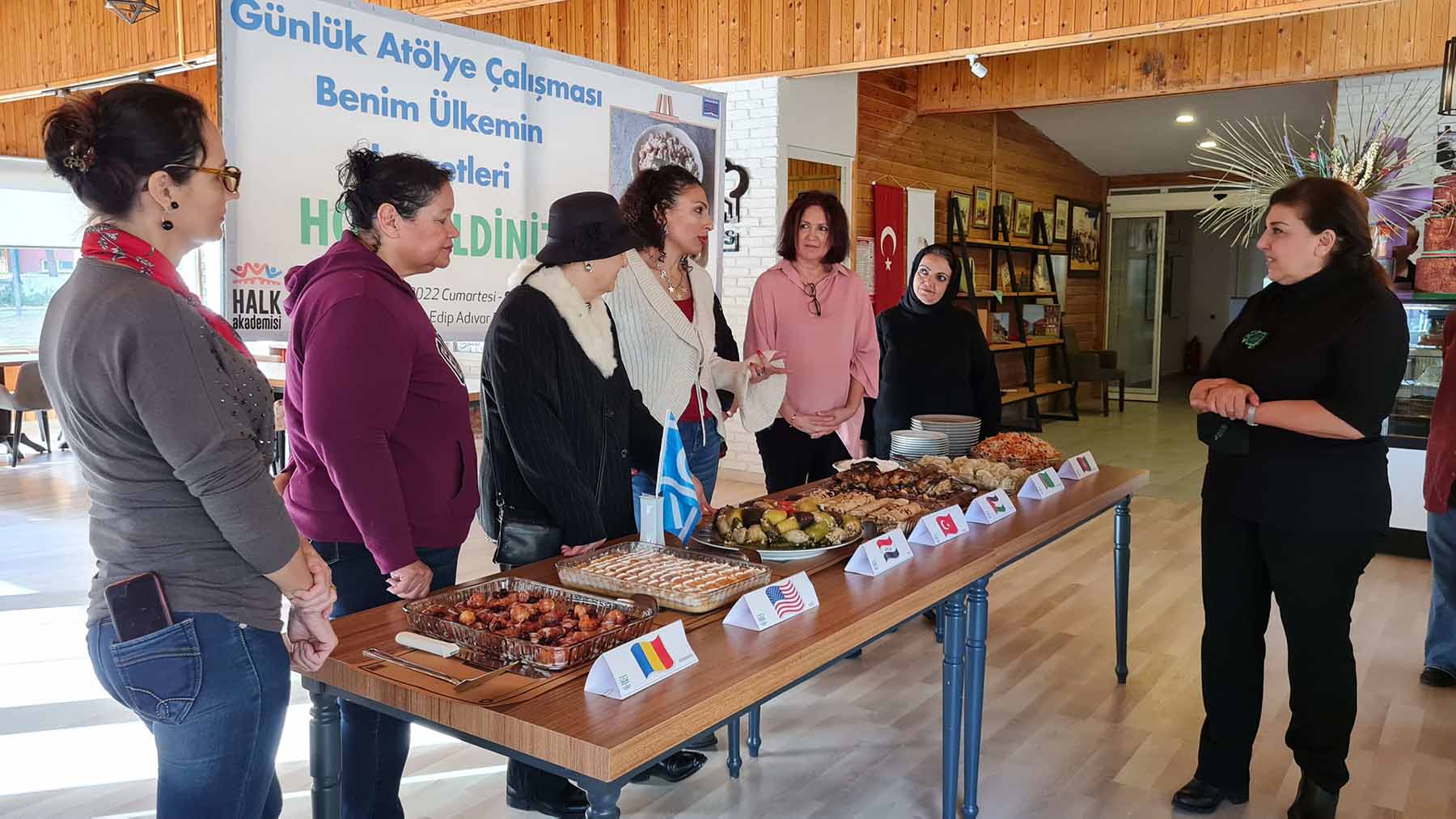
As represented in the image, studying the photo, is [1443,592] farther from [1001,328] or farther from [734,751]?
[1001,328]

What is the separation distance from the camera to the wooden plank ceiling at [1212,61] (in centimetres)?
679

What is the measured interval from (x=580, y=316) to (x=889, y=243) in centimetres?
642

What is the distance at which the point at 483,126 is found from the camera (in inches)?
173

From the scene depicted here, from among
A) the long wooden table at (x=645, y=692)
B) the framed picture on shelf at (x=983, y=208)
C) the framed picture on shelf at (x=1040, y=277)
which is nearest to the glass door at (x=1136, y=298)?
the framed picture on shelf at (x=1040, y=277)

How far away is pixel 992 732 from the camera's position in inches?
132

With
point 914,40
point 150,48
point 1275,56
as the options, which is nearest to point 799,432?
point 914,40

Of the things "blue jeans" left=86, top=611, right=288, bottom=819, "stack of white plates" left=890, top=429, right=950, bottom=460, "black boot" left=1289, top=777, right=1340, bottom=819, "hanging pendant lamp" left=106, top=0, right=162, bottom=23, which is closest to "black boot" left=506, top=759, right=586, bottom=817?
"blue jeans" left=86, top=611, right=288, bottom=819

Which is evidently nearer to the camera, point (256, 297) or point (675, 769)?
point (675, 769)

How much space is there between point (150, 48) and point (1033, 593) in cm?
732

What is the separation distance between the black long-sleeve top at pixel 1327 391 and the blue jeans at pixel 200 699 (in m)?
2.27

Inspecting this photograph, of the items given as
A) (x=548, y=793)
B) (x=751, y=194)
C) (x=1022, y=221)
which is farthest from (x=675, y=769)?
(x=1022, y=221)

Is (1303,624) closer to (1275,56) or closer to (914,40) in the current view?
(914,40)

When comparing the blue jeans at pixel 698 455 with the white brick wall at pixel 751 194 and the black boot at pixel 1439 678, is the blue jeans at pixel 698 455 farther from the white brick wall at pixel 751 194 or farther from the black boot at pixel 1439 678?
the white brick wall at pixel 751 194

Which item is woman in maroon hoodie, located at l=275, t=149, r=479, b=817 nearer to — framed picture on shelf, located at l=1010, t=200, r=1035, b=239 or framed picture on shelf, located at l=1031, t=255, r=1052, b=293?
framed picture on shelf, located at l=1010, t=200, r=1035, b=239
